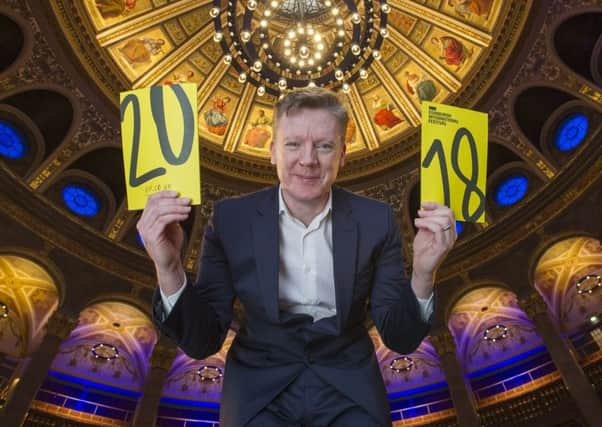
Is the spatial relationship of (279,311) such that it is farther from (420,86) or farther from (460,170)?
(420,86)

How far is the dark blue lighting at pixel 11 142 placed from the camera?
16656mm

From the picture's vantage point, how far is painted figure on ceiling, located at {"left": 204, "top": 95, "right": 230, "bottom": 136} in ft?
76.8

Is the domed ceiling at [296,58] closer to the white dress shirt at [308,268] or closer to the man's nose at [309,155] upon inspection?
the white dress shirt at [308,268]

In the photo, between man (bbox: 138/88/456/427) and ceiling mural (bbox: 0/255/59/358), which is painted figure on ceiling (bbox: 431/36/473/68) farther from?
man (bbox: 138/88/456/427)

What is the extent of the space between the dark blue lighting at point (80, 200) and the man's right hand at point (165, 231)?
17.4 m

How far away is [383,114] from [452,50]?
4231 millimetres

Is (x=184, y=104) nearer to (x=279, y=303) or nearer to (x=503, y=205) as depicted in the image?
(x=279, y=303)

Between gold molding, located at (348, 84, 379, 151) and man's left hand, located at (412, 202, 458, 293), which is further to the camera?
gold molding, located at (348, 84, 379, 151)

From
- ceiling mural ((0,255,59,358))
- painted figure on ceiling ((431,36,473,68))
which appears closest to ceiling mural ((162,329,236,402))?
ceiling mural ((0,255,59,358))

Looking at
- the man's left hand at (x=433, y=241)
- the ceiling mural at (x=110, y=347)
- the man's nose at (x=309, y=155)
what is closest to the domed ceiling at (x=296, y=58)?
the ceiling mural at (x=110, y=347)

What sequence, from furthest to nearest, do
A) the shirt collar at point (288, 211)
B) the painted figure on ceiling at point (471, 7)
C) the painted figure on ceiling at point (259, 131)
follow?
the painted figure on ceiling at point (259, 131) → the painted figure on ceiling at point (471, 7) → the shirt collar at point (288, 211)

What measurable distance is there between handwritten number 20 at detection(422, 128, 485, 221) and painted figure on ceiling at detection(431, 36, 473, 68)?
814 inches

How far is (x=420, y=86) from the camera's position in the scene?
906 inches

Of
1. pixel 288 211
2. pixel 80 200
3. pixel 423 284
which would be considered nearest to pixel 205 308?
pixel 288 211
